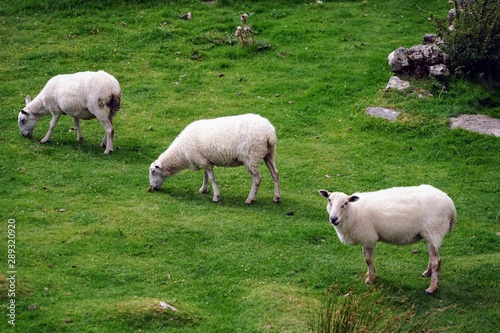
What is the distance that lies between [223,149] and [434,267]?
517 cm

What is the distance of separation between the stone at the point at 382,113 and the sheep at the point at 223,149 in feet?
16.1

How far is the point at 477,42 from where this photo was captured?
19.0 meters

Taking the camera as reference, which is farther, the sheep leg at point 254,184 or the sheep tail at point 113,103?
the sheep tail at point 113,103

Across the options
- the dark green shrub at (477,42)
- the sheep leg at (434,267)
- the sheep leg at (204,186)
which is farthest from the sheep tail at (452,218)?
the dark green shrub at (477,42)

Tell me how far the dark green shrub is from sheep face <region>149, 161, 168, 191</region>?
869cm

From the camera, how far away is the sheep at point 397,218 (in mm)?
11188

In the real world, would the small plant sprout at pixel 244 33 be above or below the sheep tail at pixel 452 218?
above

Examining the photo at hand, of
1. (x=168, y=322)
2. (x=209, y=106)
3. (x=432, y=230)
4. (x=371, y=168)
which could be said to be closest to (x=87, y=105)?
(x=209, y=106)

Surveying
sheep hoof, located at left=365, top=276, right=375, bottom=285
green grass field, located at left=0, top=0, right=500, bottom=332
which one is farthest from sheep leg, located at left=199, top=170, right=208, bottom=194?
sheep hoof, located at left=365, top=276, right=375, bottom=285

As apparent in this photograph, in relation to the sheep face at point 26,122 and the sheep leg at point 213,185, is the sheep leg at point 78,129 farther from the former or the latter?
the sheep leg at point 213,185

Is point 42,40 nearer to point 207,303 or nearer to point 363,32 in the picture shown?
point 363,32

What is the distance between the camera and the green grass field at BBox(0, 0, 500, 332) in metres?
11.1

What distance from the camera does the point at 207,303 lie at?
11250mm

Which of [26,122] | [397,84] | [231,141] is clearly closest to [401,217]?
[231,141]
